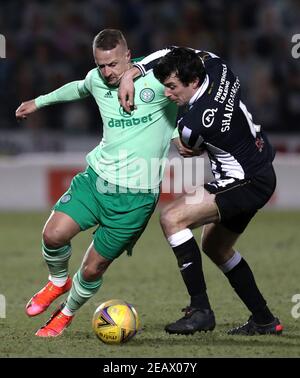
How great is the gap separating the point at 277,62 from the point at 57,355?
33.5 feet

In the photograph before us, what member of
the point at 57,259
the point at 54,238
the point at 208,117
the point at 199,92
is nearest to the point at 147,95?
the point at 199,92

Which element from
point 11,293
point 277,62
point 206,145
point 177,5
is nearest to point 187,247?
point 206,145

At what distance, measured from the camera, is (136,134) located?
6594 millimetres

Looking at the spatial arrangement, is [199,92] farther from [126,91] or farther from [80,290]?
[80,290]

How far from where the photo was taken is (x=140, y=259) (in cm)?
1059

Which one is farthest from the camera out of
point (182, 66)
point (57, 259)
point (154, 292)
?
point (154, 292)

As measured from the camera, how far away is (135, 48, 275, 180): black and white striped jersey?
6297 mm

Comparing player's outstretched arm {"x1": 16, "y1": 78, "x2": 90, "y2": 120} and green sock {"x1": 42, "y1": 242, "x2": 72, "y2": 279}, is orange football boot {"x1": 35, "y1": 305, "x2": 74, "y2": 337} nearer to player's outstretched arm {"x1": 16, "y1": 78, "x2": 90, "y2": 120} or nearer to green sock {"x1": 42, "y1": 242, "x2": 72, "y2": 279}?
green sock {"x1": 42, "y1": 242, "x2": 72, "y2": 279}

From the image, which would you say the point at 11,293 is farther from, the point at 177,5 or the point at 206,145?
the point at 177,5

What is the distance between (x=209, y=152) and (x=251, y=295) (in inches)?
39.8

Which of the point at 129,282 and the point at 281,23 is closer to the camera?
the point at 129,282

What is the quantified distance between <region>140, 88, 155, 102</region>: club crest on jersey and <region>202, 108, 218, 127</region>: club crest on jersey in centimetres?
47

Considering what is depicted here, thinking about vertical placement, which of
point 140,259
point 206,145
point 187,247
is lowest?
point 140,259

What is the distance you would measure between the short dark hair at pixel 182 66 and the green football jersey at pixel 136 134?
0.29 metres
